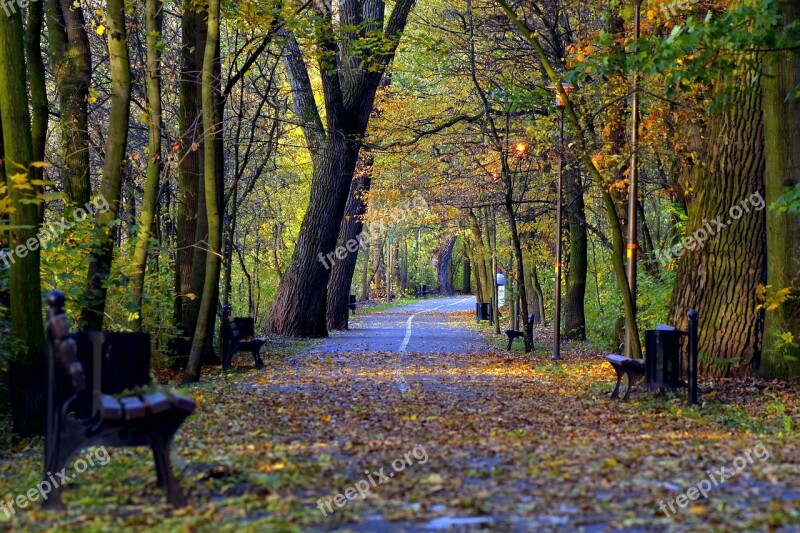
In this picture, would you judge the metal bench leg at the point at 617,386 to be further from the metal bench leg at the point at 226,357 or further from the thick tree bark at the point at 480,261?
the thick tree bark at the point at 480,261

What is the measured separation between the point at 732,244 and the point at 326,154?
1398 cm

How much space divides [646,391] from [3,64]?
28.7 ft

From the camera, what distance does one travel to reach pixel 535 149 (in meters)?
24.6

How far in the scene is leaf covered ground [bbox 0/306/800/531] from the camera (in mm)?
5840

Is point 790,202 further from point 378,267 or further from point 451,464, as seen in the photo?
point 378,267

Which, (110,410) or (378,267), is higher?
(378,267)

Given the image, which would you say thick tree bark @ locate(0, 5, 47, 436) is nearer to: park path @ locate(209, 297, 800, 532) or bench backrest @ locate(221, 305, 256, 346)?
park path @ locate(209, 297, 800, 532)

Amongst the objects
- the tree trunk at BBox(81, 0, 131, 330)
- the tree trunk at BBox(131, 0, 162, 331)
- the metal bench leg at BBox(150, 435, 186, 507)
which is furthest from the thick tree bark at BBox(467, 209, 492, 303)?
the metal bench leg at BBox(150, 435, 186, 507)

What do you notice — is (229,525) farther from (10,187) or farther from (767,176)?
(767,176)

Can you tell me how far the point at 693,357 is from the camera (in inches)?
460

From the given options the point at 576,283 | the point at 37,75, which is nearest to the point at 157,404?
the point at 37,75

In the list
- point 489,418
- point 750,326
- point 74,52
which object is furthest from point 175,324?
point 750,326

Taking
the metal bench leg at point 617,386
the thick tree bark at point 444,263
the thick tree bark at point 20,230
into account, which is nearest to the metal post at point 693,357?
the metal bench leg at point 617,386

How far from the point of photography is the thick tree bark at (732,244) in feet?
45.9
